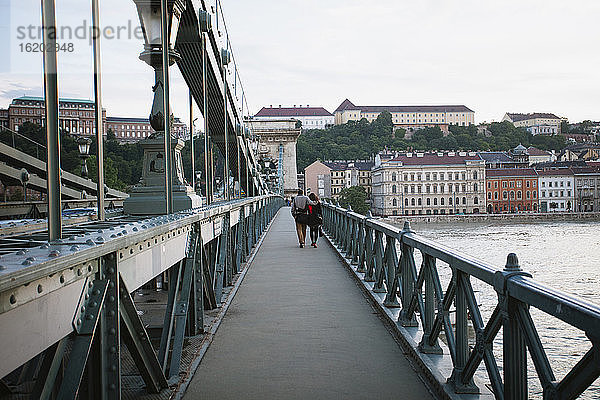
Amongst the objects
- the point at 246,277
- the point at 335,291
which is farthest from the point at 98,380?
the point at 246,277

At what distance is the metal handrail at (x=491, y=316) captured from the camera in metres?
2.49

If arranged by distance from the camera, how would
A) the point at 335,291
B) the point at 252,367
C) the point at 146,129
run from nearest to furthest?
the point at 252,367 < the point at 146,129 < the point at 335,291

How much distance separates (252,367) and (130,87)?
2.81m

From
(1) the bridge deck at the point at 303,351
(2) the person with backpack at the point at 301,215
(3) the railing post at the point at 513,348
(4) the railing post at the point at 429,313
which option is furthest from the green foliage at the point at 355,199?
(3) the railing post at the point at 513,348

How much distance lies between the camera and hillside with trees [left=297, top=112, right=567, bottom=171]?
156500 millimetres

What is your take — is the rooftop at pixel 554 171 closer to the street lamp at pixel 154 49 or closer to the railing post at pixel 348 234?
the railing post at pixel 348 234

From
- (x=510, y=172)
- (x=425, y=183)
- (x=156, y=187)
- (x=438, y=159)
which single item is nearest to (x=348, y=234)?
(x=156, y=187)

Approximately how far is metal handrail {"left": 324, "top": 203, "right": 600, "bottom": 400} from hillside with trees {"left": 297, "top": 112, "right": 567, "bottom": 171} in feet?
454

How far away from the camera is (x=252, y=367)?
17.1 ft

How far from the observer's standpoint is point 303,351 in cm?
569

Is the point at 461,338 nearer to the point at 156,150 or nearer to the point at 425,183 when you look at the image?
the point at 156,150

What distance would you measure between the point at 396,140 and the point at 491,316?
172614 millimetres

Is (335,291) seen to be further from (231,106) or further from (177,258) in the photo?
(231,106)

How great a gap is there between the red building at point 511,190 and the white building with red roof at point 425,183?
4827 mm
